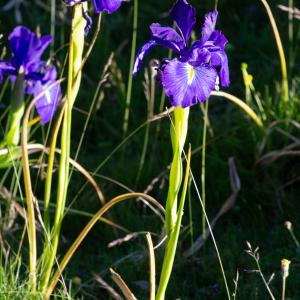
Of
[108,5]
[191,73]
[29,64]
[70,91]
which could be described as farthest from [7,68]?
[191,73]

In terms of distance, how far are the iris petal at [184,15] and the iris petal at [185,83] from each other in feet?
0.41

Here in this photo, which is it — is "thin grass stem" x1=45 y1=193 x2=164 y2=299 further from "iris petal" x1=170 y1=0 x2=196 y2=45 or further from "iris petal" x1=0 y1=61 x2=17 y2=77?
"iris petal" x1=0 y1=61 x2=17 y2=77

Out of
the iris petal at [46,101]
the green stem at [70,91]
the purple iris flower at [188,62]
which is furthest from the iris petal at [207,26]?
the iris petal at [46,101]

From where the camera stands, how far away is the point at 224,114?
3.30m

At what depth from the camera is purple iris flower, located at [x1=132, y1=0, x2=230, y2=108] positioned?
1.67 meters

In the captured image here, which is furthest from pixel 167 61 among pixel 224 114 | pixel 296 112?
pixel 224 114

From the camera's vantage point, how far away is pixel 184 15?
5.88 feet

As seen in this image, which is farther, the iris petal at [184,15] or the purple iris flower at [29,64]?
the purple iris flower at [29,64]

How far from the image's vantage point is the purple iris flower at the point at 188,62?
1667 mm

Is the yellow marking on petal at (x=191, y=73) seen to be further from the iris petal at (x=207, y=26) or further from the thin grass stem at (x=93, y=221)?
the thin grass stem at (x=93, y=221)

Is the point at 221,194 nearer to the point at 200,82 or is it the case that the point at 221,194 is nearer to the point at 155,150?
the point at 155,150

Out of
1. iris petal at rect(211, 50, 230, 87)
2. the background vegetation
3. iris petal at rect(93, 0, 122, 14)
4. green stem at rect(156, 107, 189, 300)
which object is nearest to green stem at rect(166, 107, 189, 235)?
green stem at rect(156, 107, 189, 300)

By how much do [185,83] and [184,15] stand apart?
205mm

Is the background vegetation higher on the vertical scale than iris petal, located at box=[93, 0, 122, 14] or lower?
lower
